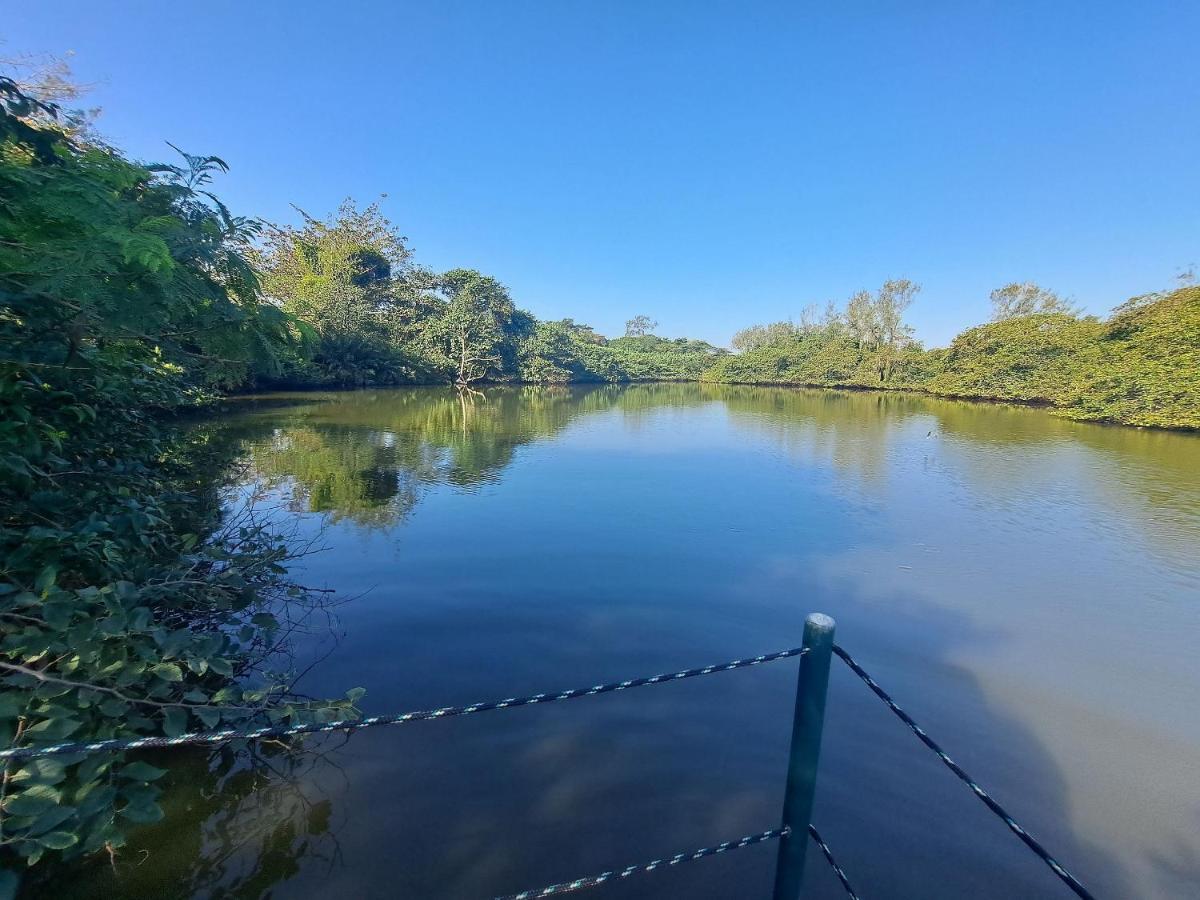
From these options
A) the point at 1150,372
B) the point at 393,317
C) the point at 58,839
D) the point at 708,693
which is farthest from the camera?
→ the point at 393,317

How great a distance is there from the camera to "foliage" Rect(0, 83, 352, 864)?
153 cm

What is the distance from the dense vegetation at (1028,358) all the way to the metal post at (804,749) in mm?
24048

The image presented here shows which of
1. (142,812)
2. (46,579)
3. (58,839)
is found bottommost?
(142,812)

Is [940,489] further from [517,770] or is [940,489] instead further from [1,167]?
[1,167]

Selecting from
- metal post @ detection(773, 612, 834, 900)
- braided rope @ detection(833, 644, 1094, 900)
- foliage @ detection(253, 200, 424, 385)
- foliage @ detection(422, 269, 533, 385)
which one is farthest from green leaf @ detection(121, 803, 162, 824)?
foliage @ detection(422, 269, 533, 385)

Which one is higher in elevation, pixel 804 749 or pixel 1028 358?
pixel 1028 358

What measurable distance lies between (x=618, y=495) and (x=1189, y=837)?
22.0ft

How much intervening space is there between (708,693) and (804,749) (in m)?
Answer: 2.16

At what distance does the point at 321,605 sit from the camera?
170 inches

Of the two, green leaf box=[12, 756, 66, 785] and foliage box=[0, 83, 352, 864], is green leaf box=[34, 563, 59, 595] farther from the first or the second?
green leaf box=[12, 756, 66, 785]

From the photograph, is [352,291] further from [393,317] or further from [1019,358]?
[1019,358]

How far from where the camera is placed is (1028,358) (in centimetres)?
2856

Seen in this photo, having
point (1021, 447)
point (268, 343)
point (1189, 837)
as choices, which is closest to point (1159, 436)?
point (1021, 447)

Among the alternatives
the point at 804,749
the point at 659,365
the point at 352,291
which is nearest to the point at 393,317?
the point at 352,291
